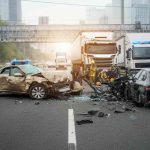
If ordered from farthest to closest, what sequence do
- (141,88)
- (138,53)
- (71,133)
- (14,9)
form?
(14,9), (138,53), (141,88), (71,133)

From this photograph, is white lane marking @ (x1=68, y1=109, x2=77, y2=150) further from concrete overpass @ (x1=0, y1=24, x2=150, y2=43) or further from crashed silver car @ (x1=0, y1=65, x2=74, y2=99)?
concrete overpass @ (x1=0, y1=24, x2=150, y2=43)

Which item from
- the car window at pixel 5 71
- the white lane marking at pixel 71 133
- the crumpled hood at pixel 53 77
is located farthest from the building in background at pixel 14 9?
the white lane marking at pixel 71 133

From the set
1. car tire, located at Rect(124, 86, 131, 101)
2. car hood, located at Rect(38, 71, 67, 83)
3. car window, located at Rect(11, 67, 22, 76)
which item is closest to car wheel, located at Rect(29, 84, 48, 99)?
car hood, located at Rect(38, 71, 67, 83)

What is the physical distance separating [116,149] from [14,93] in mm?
12254

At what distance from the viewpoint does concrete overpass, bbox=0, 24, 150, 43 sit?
85812 millimetres

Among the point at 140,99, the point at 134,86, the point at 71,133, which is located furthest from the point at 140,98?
the point at 71,133

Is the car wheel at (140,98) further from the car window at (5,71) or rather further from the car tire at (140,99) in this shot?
the car window at (5,71)

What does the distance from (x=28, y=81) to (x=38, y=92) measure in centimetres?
69

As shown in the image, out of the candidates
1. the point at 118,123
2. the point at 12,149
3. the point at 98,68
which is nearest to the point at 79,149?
the point at 12,149

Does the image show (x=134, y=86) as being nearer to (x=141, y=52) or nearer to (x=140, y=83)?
(x=140, y=83)

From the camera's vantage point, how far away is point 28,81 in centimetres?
1903

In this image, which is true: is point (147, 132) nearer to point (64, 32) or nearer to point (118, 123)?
point (118, 123)

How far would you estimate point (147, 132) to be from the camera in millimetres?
9914

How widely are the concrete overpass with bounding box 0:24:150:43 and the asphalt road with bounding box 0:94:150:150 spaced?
70.3m
